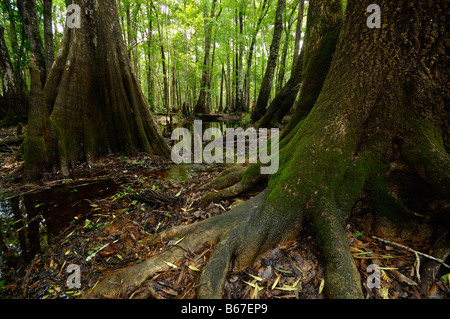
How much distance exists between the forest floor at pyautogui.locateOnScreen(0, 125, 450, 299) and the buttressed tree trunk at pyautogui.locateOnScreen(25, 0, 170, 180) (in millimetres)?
2047

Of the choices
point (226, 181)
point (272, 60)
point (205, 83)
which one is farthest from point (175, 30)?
point (226, 181)

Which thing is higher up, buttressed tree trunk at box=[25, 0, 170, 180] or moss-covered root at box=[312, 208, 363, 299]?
buttressed tree trunk at box=[25, 0, 170, 180]

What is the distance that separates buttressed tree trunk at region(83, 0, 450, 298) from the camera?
1854 mm

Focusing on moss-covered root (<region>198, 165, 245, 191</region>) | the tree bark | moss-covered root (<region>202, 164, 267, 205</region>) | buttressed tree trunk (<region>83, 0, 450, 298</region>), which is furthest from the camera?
moss-covered root (<region>198, 165, 245, 191</region>)

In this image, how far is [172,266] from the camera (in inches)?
75.4

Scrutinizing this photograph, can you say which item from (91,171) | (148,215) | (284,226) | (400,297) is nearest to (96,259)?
(148,215)

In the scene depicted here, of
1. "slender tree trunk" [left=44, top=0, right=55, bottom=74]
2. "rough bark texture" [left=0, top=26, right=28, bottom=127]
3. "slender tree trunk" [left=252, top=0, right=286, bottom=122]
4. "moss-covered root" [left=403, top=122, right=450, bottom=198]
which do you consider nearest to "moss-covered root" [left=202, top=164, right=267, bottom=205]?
"moss-covered root" [left=403, top=122, right=450, bottom=198]

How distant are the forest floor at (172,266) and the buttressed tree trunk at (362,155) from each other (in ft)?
0.47

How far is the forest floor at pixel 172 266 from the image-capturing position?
5.48 feet

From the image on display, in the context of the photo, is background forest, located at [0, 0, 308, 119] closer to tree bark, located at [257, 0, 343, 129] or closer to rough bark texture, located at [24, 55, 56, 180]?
rough bark texture, located at [24, 55, 56, 180]

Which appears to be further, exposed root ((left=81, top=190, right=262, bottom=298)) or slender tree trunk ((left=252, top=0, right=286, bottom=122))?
slender tree trunk ((left=252, top=0, right=286, bottom=122))

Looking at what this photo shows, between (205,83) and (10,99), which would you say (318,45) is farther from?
(205,83)

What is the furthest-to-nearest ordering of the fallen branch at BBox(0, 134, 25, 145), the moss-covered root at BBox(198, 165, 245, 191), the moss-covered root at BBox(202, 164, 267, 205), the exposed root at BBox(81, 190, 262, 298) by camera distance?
the fallen branch at BBox(0, 134, 25, 145), the moss-covered root at BBox(198, 165, 245, 191), the moss-covered root at BBox(202, 164, 267, 205), the exposed root at BBox(81, 190, 262, 298)

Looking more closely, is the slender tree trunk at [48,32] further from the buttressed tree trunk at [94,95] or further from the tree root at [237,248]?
the tree root at [237,248]
